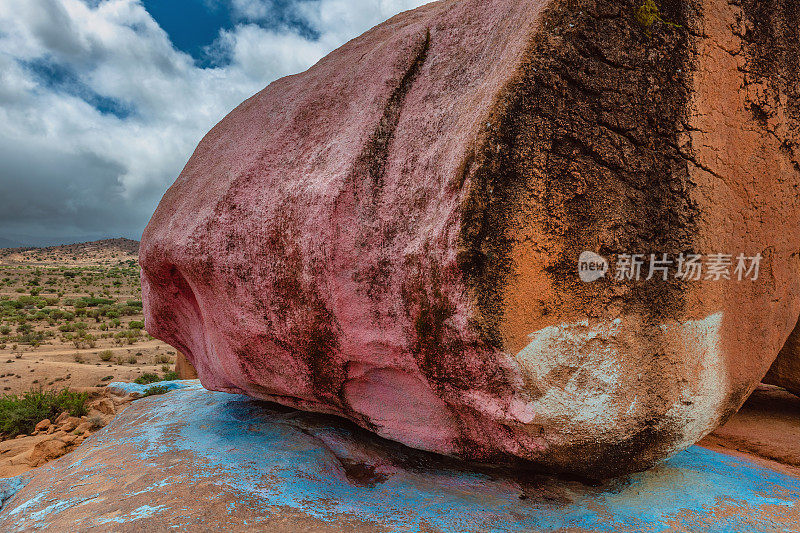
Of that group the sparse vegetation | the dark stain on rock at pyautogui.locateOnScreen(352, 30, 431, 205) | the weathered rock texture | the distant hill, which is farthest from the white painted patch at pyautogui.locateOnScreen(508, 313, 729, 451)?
the distant hill

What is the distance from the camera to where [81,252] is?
55.2 metres

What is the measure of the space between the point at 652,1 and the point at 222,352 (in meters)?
2.55

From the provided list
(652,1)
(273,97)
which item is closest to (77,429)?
(273,97)

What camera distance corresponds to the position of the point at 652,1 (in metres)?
1.64

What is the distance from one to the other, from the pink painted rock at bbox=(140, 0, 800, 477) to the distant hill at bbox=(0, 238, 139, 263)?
53468 mm

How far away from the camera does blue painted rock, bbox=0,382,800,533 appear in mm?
1762

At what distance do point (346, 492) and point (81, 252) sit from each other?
212 feet

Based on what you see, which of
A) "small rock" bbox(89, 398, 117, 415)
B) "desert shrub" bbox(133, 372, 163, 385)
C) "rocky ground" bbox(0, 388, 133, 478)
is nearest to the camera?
"rocky ground" bbox(0, 388, 133, 478)

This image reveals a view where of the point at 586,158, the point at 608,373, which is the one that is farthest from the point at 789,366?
the point at 586,158

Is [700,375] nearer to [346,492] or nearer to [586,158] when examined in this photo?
[586,158]

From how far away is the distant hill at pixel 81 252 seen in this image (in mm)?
50534

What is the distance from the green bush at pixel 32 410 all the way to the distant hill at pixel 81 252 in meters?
49.3

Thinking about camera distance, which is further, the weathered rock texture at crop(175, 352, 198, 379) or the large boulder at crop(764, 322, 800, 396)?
the weathered rock texture at crop(175, 352, 198, 379)

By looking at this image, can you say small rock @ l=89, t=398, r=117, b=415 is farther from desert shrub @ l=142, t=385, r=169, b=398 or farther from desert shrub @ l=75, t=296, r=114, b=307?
desert shrub @ l=75, t=296, r=114, b=307
